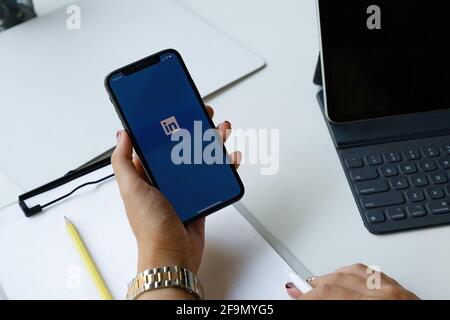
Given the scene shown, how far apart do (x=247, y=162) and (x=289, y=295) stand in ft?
0.61

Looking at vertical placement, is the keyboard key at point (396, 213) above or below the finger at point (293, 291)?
above

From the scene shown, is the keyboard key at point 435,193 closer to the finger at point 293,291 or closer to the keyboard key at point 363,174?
the keyboard key at point 363,174

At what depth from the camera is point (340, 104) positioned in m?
0.66

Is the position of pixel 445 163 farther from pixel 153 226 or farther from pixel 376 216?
pixel 153 226

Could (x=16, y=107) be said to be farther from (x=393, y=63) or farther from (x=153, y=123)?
(x=393, y=63)

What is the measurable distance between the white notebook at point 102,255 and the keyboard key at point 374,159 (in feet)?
0.55

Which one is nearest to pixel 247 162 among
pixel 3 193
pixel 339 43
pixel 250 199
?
pixel 250 199

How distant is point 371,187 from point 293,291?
0.54ft

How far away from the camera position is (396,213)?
608mm

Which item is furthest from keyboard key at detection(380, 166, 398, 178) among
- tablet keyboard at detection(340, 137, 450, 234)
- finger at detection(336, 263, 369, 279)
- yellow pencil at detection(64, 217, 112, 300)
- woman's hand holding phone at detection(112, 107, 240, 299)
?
yellow pencil at detection(64, 217, 112, 300)

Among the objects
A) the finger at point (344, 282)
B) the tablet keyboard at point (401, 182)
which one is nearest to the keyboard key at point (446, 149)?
the tablet keyboard at point (401, 182)

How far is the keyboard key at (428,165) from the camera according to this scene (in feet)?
2.10

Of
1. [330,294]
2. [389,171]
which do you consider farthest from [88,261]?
[389,171]

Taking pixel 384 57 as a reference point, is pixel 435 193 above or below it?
below
